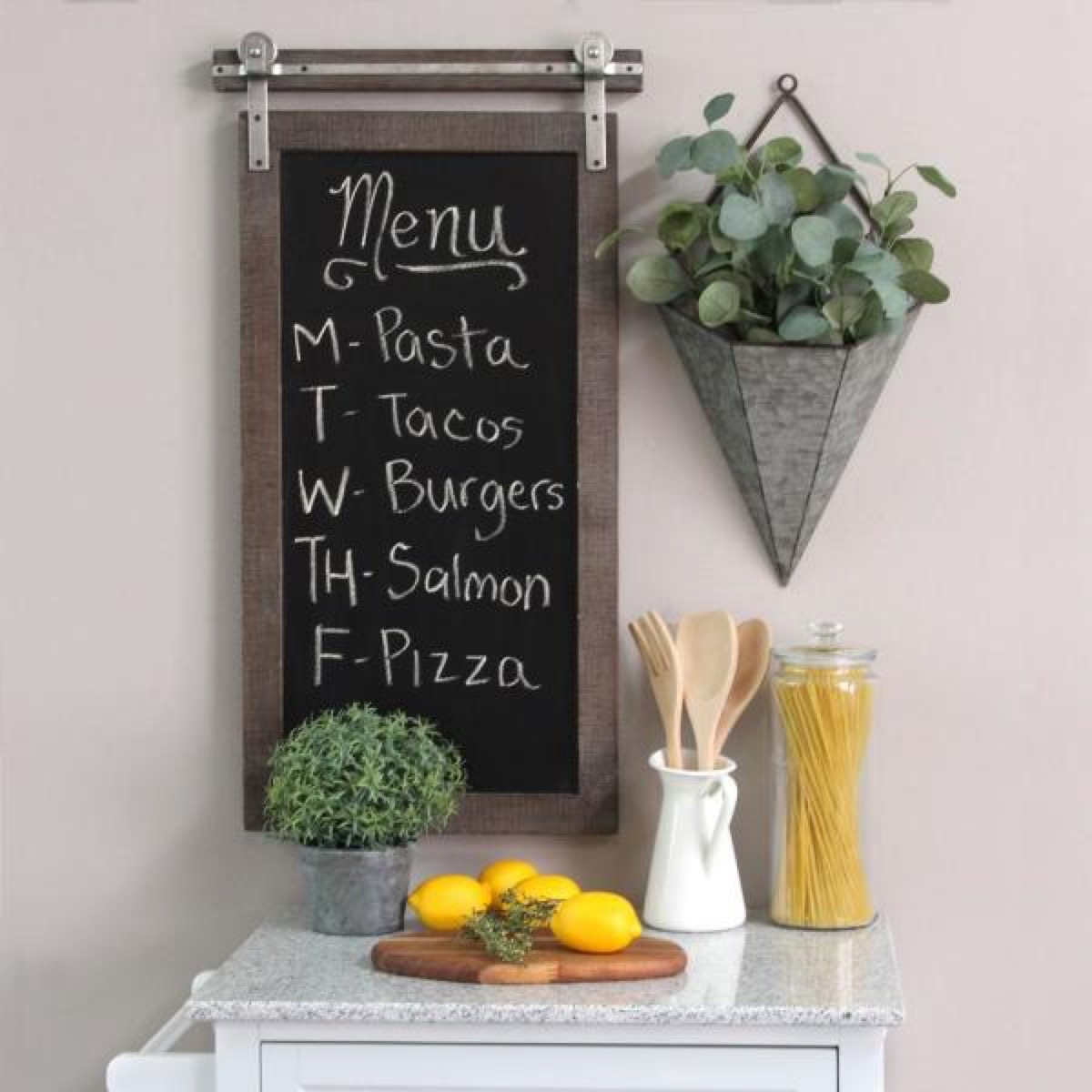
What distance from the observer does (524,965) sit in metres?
1.64

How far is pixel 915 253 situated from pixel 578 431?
398 millimetres

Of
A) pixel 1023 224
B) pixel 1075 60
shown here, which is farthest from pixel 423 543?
pixel 1075 60

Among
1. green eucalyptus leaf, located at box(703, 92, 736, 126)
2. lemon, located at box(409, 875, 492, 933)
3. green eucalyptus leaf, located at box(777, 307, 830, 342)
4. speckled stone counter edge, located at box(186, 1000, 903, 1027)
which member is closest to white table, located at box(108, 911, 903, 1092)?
speckled stone counter edge, located at box(186, 1000, 903, 1027)

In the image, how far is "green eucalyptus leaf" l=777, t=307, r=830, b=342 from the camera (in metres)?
1.78

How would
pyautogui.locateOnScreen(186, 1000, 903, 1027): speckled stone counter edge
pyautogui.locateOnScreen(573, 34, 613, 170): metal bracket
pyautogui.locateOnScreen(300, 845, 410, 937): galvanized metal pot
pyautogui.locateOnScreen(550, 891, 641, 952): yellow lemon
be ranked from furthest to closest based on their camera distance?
pyautogui.locateOnScreen(573, 34, 613, 170): metal bracket
pyautogui.locateOnScreen(300, 845, 410, 937): galvanized metal pot
pyautogui.locateOnScreen(550, 891, 641, 952): yellow lemon
pyautogui.locateOnScreen(186, 1000, 903, 1027): speckled stone counter edge

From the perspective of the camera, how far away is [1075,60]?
190 centimetres

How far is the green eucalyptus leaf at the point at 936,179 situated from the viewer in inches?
71.1

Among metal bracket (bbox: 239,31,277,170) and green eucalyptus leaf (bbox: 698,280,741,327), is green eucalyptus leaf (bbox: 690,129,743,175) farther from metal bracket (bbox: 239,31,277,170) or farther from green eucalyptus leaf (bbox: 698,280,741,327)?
metal bracket (bbox: 239,31,277,170)

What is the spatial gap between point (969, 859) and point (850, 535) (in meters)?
0.37

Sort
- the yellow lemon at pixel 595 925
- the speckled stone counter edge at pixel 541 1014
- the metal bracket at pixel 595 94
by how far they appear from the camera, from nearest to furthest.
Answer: the speckled stone counter edge at pixel 541 1014 → the yellow lemon at pixel 595 925 → the metal bracket at pixel 595 94

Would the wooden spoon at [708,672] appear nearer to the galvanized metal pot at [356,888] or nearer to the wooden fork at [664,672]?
the wooden fork at [664,672]

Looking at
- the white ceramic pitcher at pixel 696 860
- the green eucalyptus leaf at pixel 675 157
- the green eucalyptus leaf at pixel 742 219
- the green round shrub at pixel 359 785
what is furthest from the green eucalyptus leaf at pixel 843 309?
the green round shrub at pixel 359 785

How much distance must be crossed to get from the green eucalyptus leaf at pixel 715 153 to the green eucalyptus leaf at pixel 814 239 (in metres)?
0.11

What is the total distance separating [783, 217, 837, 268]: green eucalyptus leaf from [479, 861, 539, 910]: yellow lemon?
682mm
